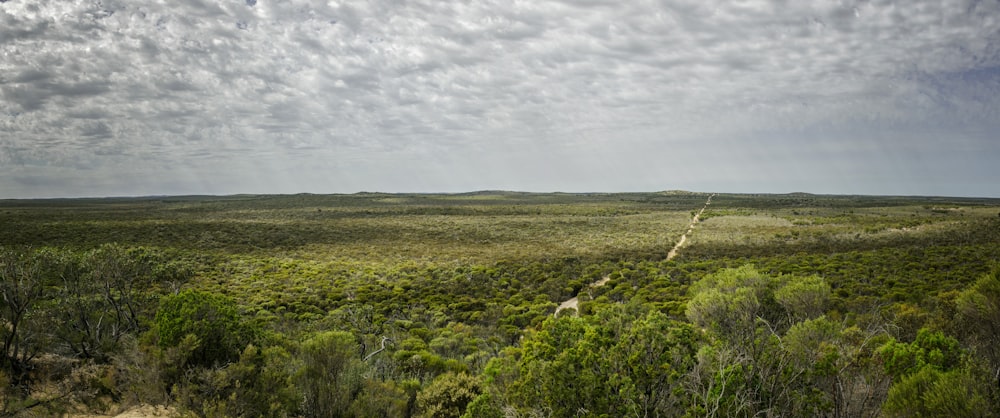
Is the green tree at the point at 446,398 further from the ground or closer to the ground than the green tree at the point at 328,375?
closer to the ground

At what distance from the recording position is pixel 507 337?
18078 mm

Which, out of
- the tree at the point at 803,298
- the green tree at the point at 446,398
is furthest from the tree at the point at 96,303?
the tree at the point at 803,298

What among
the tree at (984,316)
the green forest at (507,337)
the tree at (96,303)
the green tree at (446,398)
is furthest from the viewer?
the tree at (96,303)

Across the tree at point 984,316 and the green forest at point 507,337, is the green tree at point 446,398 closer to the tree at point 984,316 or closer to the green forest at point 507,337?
the green forest at point 507,337

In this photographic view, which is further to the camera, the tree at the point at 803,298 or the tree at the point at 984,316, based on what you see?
the tree at the point at 803,298

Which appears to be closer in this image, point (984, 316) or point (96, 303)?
point (984, 316)

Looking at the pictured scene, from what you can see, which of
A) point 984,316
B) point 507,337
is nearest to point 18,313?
point 507,337

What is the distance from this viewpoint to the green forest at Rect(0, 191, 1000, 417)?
7168 millimetres

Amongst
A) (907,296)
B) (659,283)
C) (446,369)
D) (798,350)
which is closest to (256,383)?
(446,369)

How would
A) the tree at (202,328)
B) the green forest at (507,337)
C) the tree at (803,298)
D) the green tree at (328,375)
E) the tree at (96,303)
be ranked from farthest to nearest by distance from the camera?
the tree at (803,298) < the tree at (96,303) < the tree at (202,328) < the green tree at (328,375) < the green forest at (507,337)

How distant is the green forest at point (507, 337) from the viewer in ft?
23.5

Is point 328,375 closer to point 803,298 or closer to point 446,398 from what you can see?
point 446,398

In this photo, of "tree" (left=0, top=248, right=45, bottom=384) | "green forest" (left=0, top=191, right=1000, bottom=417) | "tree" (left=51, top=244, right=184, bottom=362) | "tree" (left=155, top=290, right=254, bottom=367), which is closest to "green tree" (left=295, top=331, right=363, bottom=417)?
"green forest" (left=0, top=191, right=1000, bottom=417)

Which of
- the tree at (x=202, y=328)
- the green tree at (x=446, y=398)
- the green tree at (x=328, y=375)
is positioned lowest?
the green tree at (x=446, y=398)
